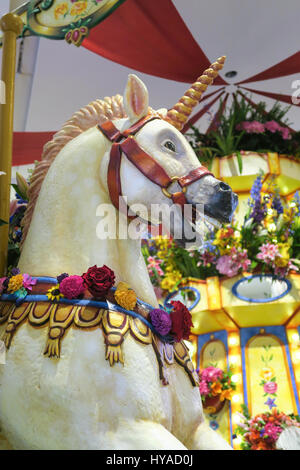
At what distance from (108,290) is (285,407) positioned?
6.53ft

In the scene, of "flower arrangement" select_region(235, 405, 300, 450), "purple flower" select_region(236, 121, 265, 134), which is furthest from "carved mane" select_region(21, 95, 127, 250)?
"purple flower" select_region(236, 121, 265, 134)

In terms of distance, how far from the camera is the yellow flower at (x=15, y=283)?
1.12 meters

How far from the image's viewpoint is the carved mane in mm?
1354

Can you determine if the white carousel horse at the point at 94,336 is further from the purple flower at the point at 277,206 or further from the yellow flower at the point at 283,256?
the purple flower at the point at 277,206

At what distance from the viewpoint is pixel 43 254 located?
3.84 feet

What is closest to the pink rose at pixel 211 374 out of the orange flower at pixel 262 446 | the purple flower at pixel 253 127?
the orange flower at pixel 262 446

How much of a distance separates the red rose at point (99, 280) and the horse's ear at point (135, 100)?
1.52 feet

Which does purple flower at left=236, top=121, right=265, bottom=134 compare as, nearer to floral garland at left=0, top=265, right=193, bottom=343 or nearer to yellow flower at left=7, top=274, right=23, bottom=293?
floral garland at left=0, top=265, right=193, bottom=343

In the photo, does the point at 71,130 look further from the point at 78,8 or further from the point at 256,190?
the point at 256,190

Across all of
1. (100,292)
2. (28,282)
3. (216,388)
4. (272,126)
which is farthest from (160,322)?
(272,126)

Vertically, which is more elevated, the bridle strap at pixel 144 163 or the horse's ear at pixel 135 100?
the horse's ear at pixel 135 100

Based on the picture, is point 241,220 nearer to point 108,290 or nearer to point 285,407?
point 285,407

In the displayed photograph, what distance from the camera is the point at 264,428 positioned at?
2.48m

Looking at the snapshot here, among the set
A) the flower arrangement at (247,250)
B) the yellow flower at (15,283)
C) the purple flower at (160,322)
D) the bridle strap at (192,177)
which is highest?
the flower arrangement at (247,250)
